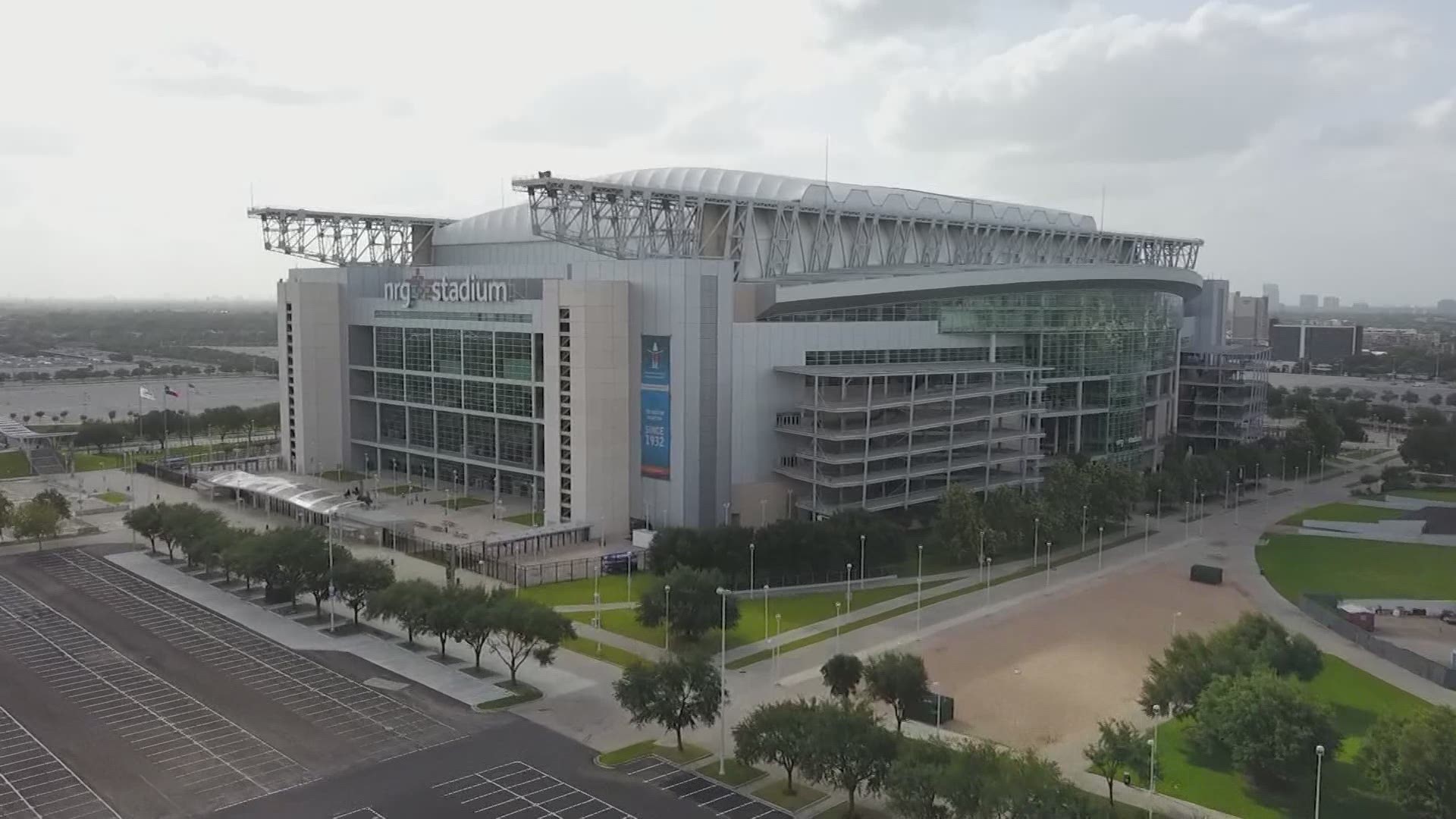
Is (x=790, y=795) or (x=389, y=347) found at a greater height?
(x=389, y=347)

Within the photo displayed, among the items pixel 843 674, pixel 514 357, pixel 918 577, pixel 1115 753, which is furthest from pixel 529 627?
pixel 514 357

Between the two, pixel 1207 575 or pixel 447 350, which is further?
pixel 447 350

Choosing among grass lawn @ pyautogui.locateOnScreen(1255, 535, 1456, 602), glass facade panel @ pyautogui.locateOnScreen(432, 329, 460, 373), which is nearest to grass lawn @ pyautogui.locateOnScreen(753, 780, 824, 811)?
grass lawn @ pyautogui.locateOnScreen(1255, 535, 1456, 602)

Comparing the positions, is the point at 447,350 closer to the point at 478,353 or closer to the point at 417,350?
the point at 417,350

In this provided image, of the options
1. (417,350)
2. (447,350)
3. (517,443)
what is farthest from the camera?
(417,350)

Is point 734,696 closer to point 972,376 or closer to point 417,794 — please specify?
point 417,794

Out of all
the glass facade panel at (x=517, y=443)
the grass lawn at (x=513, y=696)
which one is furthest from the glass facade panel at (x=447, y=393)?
the grass lawn at (x=513, y=696)

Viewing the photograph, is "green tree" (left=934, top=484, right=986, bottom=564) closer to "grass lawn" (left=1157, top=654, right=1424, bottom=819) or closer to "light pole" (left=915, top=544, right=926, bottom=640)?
"light pole" (left=915, top=544, right=926, bottom=640)
